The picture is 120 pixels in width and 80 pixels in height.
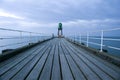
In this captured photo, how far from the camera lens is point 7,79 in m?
3.46

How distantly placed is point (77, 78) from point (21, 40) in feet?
17.5

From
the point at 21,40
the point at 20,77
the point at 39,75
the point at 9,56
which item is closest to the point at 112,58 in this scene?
the point at 39,75

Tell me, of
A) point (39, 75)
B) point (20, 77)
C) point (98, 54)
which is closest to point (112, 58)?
point (98, 54)

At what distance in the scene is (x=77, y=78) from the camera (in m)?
3.52

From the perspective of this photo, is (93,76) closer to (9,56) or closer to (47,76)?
(47,76)

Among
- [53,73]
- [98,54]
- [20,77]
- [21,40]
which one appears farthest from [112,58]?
[21,40]

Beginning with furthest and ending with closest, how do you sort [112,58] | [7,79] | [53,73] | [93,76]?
[112,58], [53,73], [93,76], [7,79]

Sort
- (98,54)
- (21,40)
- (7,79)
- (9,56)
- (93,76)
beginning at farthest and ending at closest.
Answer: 1. (21,40)
2. (98,54)
3. (9,56)
4. (93,76)
5. (7,79)

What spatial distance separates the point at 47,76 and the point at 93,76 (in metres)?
0.87

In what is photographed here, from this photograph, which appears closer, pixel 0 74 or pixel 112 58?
pixel 0 74

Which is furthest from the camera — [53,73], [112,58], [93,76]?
[112,58]

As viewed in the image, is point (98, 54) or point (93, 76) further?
point (98, 54)

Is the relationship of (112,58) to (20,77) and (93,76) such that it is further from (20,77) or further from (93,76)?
(20,77)

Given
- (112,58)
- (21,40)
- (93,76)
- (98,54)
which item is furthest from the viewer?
(21,40)
